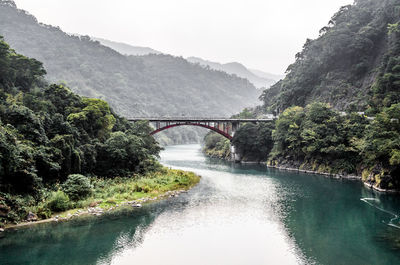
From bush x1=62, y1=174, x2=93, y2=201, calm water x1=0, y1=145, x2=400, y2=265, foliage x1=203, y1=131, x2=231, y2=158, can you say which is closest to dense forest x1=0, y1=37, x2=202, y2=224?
bush x1=62, y1=174, x2=93, y2=201

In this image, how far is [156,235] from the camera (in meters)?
24.6

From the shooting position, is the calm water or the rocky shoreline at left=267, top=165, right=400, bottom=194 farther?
the rocky shoreline at left=267, top=165, right=400, bottom=194

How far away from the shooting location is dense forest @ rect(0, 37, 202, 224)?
25766 millimetres

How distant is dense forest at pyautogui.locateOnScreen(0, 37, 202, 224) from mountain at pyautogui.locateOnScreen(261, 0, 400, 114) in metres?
38.8

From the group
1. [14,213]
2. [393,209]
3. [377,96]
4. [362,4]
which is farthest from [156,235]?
[362,4]

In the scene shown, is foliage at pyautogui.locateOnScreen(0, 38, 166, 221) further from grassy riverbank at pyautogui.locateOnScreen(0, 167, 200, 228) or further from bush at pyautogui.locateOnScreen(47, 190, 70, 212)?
grassy riverbank at pyautogui.locateOnScreen(0, 167, 200, 228)

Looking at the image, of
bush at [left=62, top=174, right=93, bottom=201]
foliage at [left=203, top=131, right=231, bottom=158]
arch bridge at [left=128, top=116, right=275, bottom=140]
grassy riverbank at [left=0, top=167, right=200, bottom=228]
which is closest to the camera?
grassy riverbank at [left=0, top=167, right=200, bottom=228]

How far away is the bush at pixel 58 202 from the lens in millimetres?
27047

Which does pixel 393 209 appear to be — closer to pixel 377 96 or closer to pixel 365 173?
pixel 365 173

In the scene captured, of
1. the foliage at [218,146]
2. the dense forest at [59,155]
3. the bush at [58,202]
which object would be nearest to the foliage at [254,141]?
the foliage at [218,146]

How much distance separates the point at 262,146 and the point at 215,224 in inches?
1874

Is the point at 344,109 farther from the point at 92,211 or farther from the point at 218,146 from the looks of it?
the point at 92,211

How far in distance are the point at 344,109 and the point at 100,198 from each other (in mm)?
50804

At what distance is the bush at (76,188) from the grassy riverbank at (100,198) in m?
0.27
